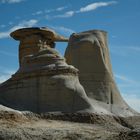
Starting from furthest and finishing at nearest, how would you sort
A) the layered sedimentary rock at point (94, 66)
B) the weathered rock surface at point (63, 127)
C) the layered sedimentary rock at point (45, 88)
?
the layered sedimentary rock at point (94, 66), the layered sedimentary rock at point (45, 88), the weathered rock surface at point (63, 127)

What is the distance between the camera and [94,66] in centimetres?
3144

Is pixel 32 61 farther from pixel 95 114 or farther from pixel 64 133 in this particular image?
pixel 64 133

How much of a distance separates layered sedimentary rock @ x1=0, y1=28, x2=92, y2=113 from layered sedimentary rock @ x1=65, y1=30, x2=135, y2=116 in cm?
531

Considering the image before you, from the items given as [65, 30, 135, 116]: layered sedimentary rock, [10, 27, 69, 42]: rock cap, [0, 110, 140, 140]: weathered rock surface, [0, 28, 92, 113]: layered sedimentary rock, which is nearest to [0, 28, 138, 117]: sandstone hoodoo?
[0, 28, 92, 113]: layered sedimentary rock

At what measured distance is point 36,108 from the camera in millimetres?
23953

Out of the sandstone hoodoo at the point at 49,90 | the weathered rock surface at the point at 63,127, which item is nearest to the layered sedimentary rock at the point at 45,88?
the sandstone hoodoo at the point at 49,90

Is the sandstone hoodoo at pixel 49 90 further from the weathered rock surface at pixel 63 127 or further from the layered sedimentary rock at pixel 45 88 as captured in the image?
the weathered rock surface at pixel 63 127

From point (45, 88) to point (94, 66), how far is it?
24.9 feet

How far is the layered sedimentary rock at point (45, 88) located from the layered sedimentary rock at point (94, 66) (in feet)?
17.4

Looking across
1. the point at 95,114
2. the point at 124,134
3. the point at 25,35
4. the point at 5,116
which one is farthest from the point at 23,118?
the point at 25,35

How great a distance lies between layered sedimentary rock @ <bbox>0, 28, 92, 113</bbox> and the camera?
24250 mm

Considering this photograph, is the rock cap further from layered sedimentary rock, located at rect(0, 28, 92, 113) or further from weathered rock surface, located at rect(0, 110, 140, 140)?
weathered rock surface, located at rect(0, 110, 140, 140)

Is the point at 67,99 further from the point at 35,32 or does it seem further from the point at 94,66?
the point at 35,32

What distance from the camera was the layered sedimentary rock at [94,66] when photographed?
30.5m
